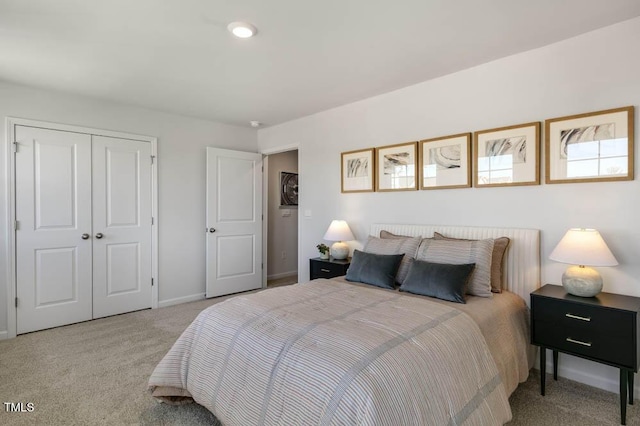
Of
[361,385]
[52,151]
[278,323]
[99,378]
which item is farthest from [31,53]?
[361,385]

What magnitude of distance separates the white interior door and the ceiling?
132cm

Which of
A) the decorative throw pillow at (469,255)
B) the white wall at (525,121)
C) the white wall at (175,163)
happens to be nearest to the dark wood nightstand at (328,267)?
the white wall at (525,121)

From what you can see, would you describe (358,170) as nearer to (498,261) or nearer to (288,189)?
(498,261)

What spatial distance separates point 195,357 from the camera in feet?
6.36

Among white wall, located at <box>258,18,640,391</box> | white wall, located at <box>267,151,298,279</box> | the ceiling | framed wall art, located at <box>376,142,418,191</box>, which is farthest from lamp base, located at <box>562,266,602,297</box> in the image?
white wall, located at <box>267,151,298,279</box>

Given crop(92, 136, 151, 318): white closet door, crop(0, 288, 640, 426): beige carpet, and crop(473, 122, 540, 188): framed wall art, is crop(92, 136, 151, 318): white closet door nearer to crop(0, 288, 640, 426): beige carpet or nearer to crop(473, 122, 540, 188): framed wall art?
crop(0, 288, 640, 426): beige carpet

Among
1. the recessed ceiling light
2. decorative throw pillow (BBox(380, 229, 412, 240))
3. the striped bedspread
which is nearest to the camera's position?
the striped bedspread

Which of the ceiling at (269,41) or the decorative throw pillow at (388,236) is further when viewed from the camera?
the decorative throw pillow at (388,236)

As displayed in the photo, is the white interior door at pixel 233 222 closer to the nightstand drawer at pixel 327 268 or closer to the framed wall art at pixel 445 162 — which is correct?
the nightstand drawer at pixel 327 268

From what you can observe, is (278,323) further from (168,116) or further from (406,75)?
(168,116)

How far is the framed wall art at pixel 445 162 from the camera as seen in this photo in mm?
2908

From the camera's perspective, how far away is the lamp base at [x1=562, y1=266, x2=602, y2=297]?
2096 mm

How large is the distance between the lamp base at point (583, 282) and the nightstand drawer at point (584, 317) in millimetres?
137

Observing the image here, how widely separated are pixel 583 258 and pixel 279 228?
4.44m
